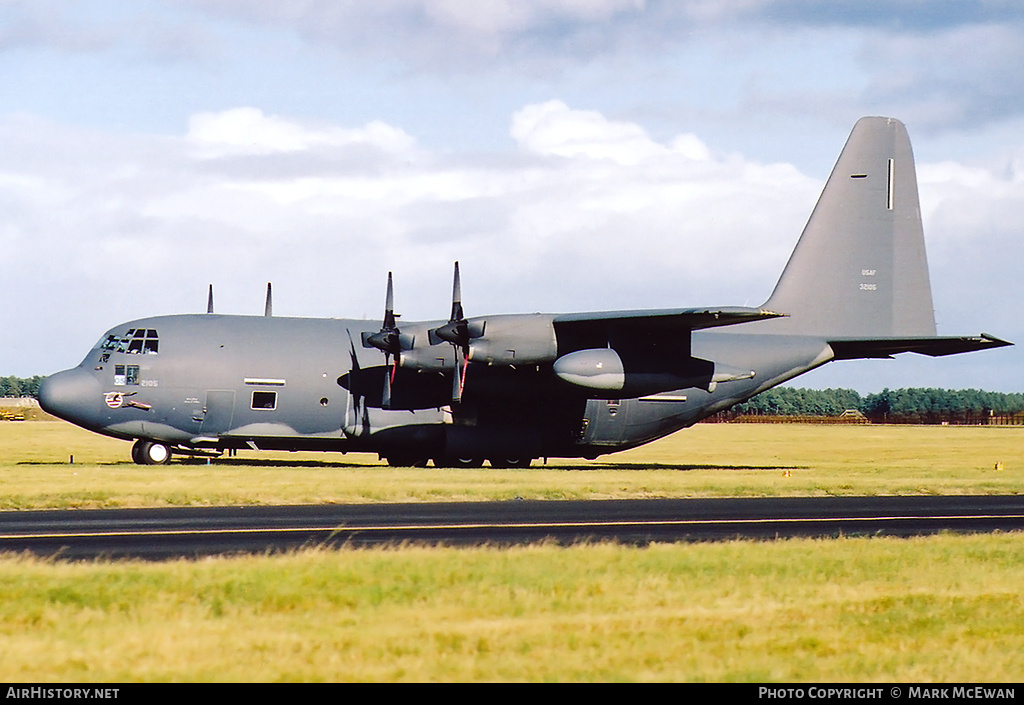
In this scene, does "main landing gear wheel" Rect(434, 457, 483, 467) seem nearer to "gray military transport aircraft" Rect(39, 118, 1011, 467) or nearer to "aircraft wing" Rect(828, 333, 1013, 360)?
"gray military transport aircraft" Rect(39, 118, 1011, 467)

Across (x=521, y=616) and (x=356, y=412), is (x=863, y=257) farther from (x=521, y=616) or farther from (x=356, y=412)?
(x=521, y=616)

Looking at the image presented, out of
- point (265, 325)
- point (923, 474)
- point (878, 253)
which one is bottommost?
point (923, 474)

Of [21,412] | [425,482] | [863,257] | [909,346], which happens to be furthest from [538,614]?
[21,412]

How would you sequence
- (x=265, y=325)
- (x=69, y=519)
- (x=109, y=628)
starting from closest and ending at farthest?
(x=109, y=628) → (x=69, y=519) → (x=265, y=325)

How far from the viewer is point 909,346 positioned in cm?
3897

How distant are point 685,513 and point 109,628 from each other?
13.9m

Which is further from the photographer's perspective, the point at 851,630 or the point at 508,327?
the point at 508,327

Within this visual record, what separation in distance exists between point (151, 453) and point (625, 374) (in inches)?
601

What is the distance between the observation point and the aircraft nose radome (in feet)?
118

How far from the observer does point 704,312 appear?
34.2m

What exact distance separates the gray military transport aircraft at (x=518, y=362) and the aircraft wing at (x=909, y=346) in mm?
80

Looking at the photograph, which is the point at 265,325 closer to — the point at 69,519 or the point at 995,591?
the point at 69,519
